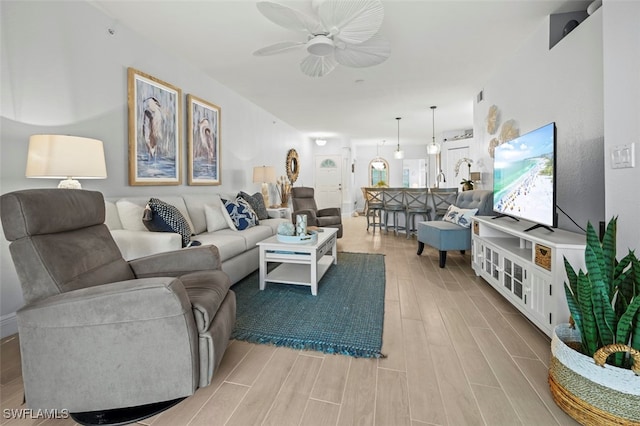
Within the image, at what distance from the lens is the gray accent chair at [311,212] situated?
15.9ft

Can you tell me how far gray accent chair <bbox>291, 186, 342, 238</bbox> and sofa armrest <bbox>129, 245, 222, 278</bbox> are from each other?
9.36 ft

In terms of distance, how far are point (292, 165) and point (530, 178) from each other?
19.1 feet

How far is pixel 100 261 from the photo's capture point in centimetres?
152

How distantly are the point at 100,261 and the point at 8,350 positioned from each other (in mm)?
1008

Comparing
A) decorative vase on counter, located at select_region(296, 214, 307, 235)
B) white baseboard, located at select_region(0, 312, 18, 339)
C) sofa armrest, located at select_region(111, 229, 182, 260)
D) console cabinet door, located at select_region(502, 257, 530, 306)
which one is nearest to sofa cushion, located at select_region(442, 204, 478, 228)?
console cabinet door, located at select_region(502, 257, 530, 306)

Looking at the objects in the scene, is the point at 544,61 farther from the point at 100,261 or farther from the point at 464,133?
the point at 464,133

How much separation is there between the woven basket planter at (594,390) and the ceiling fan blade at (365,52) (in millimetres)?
2351

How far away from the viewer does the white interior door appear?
30.8 ft

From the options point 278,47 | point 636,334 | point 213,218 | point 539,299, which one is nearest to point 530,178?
point 539,299

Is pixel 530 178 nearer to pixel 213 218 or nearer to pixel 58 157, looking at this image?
pixel 213 218

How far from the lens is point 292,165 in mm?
7551

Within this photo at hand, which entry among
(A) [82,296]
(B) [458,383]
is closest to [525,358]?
(B) [458,383]

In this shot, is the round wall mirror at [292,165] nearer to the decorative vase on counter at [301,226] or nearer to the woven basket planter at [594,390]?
the decorative vase on counter at [301,226]

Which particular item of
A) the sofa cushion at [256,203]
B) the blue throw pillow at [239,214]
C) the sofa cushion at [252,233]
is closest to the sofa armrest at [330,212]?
the sofa cushion at [256,203]
